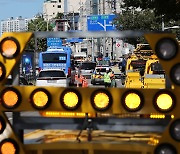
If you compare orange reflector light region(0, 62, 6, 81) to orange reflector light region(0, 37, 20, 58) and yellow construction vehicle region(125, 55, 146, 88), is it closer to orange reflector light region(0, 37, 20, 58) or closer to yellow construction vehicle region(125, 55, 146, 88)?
orange reflector light region(0, 37, 20, 58)

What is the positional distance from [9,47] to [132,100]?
38.4 inches

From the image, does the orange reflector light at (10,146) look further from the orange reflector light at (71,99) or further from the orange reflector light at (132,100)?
the orange reflector light at (132,100)

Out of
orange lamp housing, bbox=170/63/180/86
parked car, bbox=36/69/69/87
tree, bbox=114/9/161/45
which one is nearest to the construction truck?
parked car, bbox=36/69/69/87

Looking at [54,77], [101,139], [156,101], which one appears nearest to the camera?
[156,101]

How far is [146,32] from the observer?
159 inches

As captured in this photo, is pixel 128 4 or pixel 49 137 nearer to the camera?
pixel 49 137

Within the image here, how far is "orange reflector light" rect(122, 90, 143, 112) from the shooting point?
155 inches

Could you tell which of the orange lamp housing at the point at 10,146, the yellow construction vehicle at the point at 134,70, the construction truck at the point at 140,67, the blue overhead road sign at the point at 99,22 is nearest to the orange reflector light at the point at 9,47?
the orange lamp housing at the point at 10,146

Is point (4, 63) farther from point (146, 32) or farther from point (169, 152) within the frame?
point (169, 152)

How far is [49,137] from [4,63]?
76 cm

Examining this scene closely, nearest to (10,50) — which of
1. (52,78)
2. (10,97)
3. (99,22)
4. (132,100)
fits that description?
(10,97)

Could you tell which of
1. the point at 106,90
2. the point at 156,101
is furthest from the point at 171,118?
the point at 106,90

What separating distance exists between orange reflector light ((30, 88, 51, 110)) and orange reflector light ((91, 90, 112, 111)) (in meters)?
0.34

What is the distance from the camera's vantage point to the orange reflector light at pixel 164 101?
154 inches
